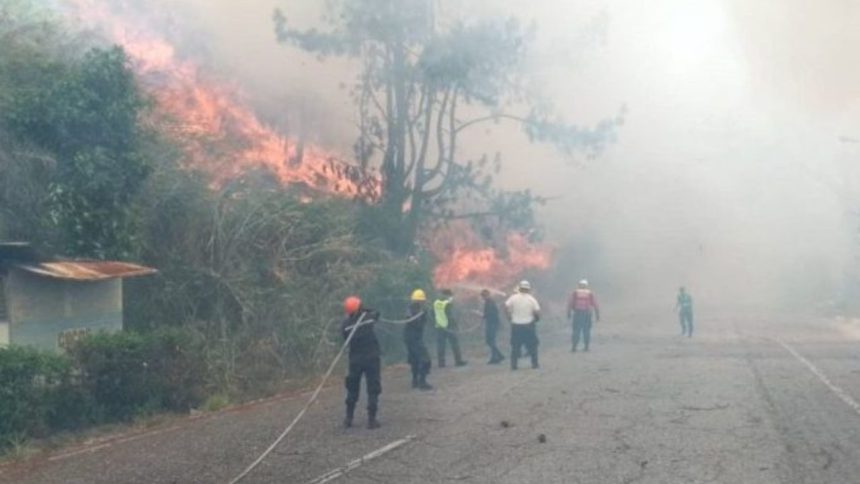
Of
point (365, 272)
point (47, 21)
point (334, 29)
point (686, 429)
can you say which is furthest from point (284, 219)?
point (686, 429)

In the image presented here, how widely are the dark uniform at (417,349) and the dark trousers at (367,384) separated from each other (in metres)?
3.73

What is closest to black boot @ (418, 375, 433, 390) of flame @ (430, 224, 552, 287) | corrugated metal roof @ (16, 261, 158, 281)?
corrugated metal roof @ (16, 261, 158, 281)

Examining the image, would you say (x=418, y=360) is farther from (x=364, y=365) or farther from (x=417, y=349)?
(x=364, y=365)

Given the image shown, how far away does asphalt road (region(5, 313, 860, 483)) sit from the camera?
30.2ft

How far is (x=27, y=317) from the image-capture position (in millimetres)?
A: 13891

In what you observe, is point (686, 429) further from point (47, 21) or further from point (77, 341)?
point (47, 21)

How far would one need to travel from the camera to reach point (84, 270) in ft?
46.9

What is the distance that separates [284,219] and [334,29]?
335 inches

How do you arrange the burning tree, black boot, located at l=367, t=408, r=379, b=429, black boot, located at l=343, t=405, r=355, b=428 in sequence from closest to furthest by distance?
1. black boot, located at l=367, t=408, r=379, b=429
2. black boot, located at l=343, t=405, r=355, b=428
3. the burning tree

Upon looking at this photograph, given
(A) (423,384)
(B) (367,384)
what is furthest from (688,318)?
(B) (367,384)

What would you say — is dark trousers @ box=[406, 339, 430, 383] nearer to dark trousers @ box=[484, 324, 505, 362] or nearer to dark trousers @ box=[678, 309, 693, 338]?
dark trousers @ box=[484, 324, 505, 362]

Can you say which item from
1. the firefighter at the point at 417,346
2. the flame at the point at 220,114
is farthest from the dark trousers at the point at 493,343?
the flame at the point at 220,114

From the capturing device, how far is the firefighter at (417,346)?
52.2 feet

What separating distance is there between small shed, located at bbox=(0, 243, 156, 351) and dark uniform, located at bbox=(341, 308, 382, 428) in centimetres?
401
